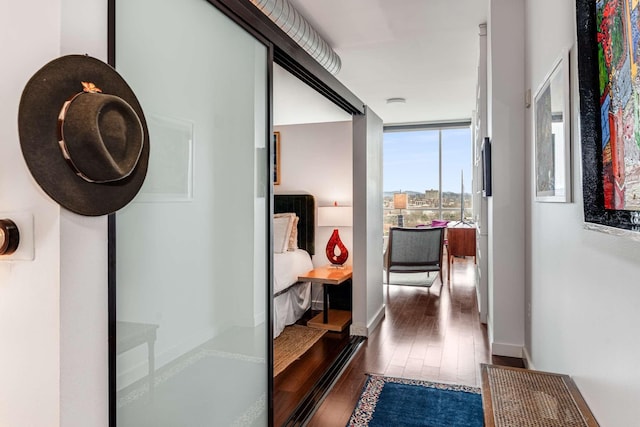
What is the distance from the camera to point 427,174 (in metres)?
8.77

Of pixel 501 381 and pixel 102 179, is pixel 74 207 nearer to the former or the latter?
pixel 102 179

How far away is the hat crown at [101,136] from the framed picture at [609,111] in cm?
123

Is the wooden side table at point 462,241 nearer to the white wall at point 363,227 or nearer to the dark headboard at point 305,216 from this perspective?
the dark headboard at point 305,216

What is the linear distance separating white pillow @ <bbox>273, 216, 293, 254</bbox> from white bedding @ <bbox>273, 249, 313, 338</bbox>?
85 millimetres

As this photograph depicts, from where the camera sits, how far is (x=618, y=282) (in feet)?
3.79

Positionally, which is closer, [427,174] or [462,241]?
[462,241]

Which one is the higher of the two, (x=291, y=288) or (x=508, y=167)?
(x=508, y=167)

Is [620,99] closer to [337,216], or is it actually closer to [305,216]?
[337,216]

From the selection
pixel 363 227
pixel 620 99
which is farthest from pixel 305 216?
pixel 620 99

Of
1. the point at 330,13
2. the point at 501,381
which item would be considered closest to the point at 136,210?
the point at 501,381

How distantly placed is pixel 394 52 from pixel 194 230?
3555mm

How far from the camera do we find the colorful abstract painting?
91 cm

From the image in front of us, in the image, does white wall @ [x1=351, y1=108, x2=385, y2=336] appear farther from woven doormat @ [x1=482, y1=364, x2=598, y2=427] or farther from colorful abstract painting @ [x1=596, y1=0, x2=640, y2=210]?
colorful abstract painting @ [x1=596, y1=0, x2=640, y2=210]

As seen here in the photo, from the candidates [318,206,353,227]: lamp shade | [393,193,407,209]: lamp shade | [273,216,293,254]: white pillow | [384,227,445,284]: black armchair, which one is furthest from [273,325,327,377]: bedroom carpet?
[393,193,407,209]: lamp shade
